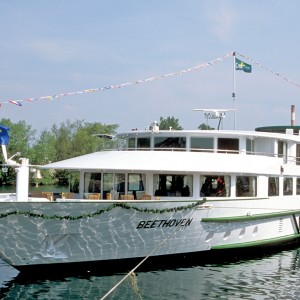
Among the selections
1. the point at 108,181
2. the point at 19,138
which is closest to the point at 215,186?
the point at 108,181

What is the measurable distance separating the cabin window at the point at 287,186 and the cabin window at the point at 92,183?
707 centimetres

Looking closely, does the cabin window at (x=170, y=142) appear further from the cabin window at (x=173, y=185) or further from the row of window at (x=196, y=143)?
the cabin window at (x=173, y=185)

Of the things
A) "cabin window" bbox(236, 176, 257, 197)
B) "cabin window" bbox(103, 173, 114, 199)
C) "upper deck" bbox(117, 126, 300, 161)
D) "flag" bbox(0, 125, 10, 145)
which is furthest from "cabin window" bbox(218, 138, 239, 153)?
"flag" bbox(0, 125, 10, 145)

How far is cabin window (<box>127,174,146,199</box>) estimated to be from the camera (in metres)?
16.9

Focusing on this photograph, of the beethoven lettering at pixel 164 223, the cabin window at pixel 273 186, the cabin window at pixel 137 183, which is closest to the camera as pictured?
the beethoven lettering at pixel 164 223

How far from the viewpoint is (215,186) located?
17047mm

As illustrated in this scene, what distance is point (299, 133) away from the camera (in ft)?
74.1

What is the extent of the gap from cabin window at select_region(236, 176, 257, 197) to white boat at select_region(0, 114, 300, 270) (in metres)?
0.03

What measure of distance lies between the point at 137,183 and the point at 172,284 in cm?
386

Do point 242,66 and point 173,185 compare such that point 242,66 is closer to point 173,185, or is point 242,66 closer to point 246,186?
point 246,186

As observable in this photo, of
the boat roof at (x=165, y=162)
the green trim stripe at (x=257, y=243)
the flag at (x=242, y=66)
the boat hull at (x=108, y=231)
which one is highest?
the flag at (x=242, y=66)

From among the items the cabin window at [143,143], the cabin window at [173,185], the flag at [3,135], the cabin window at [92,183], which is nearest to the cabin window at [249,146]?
the cabin window at [173,185]

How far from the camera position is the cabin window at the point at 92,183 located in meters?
17.1

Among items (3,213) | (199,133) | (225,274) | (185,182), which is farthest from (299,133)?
(3,213)
